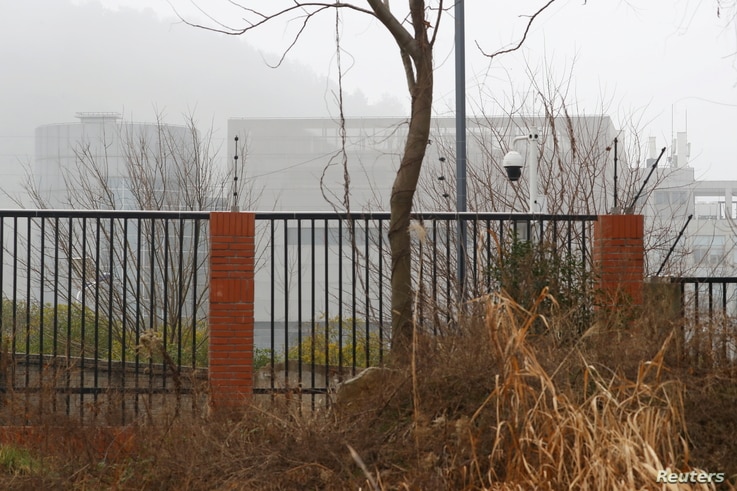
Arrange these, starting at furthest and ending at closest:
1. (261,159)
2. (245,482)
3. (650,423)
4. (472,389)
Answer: (261,159), (472,389), (245,482), (650,423)

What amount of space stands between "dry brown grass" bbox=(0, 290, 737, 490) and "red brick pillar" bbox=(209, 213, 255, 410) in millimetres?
1555

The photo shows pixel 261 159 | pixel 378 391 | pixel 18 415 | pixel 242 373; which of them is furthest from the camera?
pixel 261 159

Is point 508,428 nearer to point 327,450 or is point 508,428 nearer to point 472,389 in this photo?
point 472,389

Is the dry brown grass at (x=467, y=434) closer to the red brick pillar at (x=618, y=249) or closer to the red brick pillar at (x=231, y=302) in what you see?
the red brick pillar at (x=231, y=302)

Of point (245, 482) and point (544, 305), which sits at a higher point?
point (544, 305)

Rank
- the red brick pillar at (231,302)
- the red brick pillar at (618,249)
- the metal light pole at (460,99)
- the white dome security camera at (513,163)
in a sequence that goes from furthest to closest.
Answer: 1. the metal light pole at (460,99)
2. the white dome security camera at (513,163)
3. the red brick pillar at (618,249)
4. the red brick pillar at (231,302)

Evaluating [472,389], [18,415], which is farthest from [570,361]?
[18,415]

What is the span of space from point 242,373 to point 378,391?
2.52 m

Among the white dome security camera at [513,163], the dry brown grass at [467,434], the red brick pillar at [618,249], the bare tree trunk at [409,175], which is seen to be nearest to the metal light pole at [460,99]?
the white dome security camera at [513,163]

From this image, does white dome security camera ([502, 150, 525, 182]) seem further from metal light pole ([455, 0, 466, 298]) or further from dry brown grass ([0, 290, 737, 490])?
dry brown grass ([0, 290, 737, 490])

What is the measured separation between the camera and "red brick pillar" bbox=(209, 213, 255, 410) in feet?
26.4

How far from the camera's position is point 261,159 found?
4966 cm

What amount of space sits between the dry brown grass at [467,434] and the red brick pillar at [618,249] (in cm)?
223

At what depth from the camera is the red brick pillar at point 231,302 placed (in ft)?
26.4
